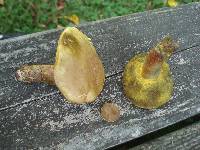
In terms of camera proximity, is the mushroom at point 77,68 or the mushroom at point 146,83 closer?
the mushroom at point 77,68

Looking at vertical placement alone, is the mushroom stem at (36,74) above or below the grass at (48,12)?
above

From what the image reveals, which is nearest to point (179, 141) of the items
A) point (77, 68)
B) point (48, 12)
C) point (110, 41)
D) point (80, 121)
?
point (80, 121)

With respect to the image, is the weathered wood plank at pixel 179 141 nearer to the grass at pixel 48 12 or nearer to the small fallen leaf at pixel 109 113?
the small fallen leaf at pixel 109 113

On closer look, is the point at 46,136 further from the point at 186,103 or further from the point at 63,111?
the point at 186,103

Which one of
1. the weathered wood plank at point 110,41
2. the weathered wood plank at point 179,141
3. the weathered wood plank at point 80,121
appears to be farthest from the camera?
the weathered wood plank at point 179,141

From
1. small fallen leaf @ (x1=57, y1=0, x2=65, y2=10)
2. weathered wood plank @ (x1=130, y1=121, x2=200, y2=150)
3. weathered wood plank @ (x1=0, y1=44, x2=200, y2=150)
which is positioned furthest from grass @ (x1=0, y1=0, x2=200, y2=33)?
weathered wood plank @ (x1=130, y1=121, x2=200, y2=150)

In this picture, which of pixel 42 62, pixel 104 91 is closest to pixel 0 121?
pixel 42 62

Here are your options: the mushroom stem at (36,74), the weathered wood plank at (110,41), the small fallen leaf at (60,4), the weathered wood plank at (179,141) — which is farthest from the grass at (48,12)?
the weathered wood plank at (179,141)
